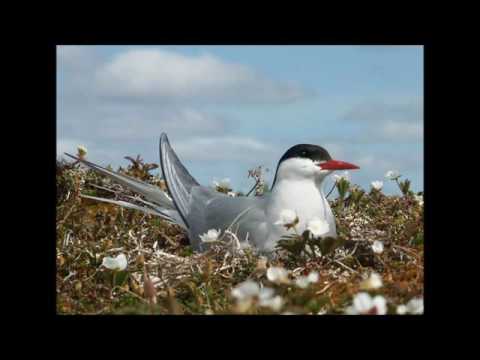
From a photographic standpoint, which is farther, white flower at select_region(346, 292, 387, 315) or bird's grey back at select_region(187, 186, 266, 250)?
bird's grey back at select_region(187, 186, 266, 250)

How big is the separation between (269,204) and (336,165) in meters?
0.42

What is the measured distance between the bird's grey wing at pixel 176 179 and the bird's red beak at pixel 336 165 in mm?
943

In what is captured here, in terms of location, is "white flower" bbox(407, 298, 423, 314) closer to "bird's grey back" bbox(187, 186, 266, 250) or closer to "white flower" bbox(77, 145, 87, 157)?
"bird's grey back" bbox(187, 186, 266, 250)

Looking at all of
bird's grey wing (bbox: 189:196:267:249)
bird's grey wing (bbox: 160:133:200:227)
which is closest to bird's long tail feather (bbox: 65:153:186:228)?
bird's grey wing (bbox: 160:133:200:227)

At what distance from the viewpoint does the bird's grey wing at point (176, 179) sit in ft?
13.7

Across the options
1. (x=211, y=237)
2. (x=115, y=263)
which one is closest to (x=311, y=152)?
(x=211, y=237)

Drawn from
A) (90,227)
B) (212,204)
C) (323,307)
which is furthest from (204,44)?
(90,227)

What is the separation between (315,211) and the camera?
3.71m

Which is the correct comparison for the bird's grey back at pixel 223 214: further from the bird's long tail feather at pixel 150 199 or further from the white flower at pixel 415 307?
the white flower at pixel 415 307

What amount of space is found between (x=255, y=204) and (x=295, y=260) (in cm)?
53

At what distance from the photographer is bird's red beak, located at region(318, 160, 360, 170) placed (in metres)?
3.66

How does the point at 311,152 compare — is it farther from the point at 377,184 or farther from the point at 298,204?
the point at 377,184

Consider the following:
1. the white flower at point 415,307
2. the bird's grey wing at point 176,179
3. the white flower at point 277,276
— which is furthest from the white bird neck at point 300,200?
the white flower at point 415,307

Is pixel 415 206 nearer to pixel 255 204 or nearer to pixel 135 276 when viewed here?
pixel 255 204
